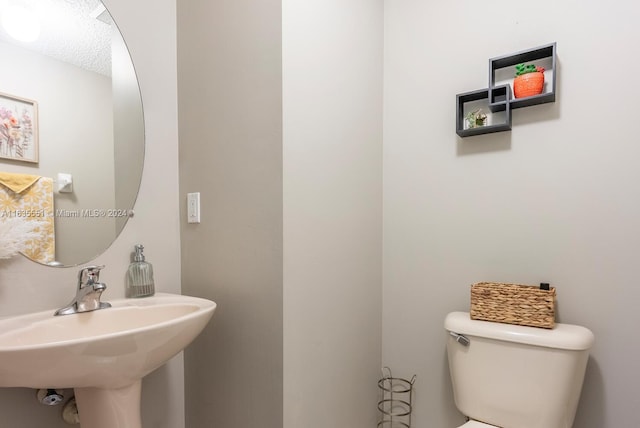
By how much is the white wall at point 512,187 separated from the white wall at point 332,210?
0.13m

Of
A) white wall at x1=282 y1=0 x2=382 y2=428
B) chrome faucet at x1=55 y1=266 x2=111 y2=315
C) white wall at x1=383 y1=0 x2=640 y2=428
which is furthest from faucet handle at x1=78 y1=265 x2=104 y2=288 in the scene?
white wall at x1=383 y1=0 x2=640 y2=428

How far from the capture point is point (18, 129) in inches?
39.9

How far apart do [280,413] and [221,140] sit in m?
0.92

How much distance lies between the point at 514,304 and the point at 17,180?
1.61 meters

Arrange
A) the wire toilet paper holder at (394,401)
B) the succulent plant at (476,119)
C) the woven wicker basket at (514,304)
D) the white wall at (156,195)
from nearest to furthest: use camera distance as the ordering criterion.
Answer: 1. the woven wicker basket at (514,304)
2. the white wall at (156,195)
3. the succulent plant at (476,119)
4. the wire toilet paper holder at (394,401)

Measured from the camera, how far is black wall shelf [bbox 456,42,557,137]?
1.20 metres

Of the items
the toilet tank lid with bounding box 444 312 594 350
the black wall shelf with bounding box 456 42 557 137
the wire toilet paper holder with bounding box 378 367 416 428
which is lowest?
the wire toilet paper holder with bounding box 378 367 416 428

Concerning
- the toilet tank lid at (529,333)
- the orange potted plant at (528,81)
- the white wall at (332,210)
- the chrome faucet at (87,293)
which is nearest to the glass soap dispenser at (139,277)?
the chrome faucet at (87,293)

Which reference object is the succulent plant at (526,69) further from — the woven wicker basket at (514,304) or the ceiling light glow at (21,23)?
the ceiling light glow at (21,23)

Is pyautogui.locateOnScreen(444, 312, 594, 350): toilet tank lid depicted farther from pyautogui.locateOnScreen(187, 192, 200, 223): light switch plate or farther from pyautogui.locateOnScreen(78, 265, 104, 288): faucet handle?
pyautogui.locateOnScreen(78, 265, 104, 288): faucet handle

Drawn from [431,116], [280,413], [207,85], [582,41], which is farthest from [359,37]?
[280,413]

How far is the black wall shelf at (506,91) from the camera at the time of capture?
1.20 metres

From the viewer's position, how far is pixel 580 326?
3.76 feet

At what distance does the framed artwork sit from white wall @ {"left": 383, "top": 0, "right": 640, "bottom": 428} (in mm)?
1303
